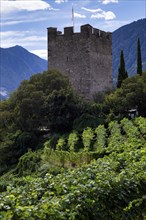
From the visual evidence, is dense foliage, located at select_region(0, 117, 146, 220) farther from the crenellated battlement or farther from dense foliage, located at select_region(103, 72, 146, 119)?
the crenellated battlement

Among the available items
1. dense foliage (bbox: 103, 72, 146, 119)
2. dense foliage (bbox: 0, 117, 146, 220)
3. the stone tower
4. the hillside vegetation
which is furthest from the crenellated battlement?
dense foliage (bbox: 0, 117, 146, 220)

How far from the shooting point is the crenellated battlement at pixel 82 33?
120 feet

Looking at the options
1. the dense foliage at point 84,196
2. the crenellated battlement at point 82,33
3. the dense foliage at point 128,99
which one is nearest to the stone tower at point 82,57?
the crenellated battlement at point 82,33

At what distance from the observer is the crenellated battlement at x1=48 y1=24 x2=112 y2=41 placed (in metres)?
36.6

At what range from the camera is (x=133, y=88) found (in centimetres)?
3359

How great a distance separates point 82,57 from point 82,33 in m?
1.99

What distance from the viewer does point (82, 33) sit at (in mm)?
36781

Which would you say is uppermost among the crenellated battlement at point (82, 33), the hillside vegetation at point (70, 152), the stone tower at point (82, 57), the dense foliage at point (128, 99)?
the crenellated battlement at point (82, 33)

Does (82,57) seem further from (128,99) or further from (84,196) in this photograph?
(84,196)

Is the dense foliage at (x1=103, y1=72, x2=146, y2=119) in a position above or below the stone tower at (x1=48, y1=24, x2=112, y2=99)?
below

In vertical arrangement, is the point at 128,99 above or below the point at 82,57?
below

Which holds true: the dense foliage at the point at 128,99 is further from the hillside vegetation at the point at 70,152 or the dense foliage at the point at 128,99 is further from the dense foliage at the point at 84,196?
the dense foliage at the point at 84,196

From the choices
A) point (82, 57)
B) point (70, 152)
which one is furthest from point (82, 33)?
point (70, 152)

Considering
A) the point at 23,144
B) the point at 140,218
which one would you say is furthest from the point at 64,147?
the point at 140,218
